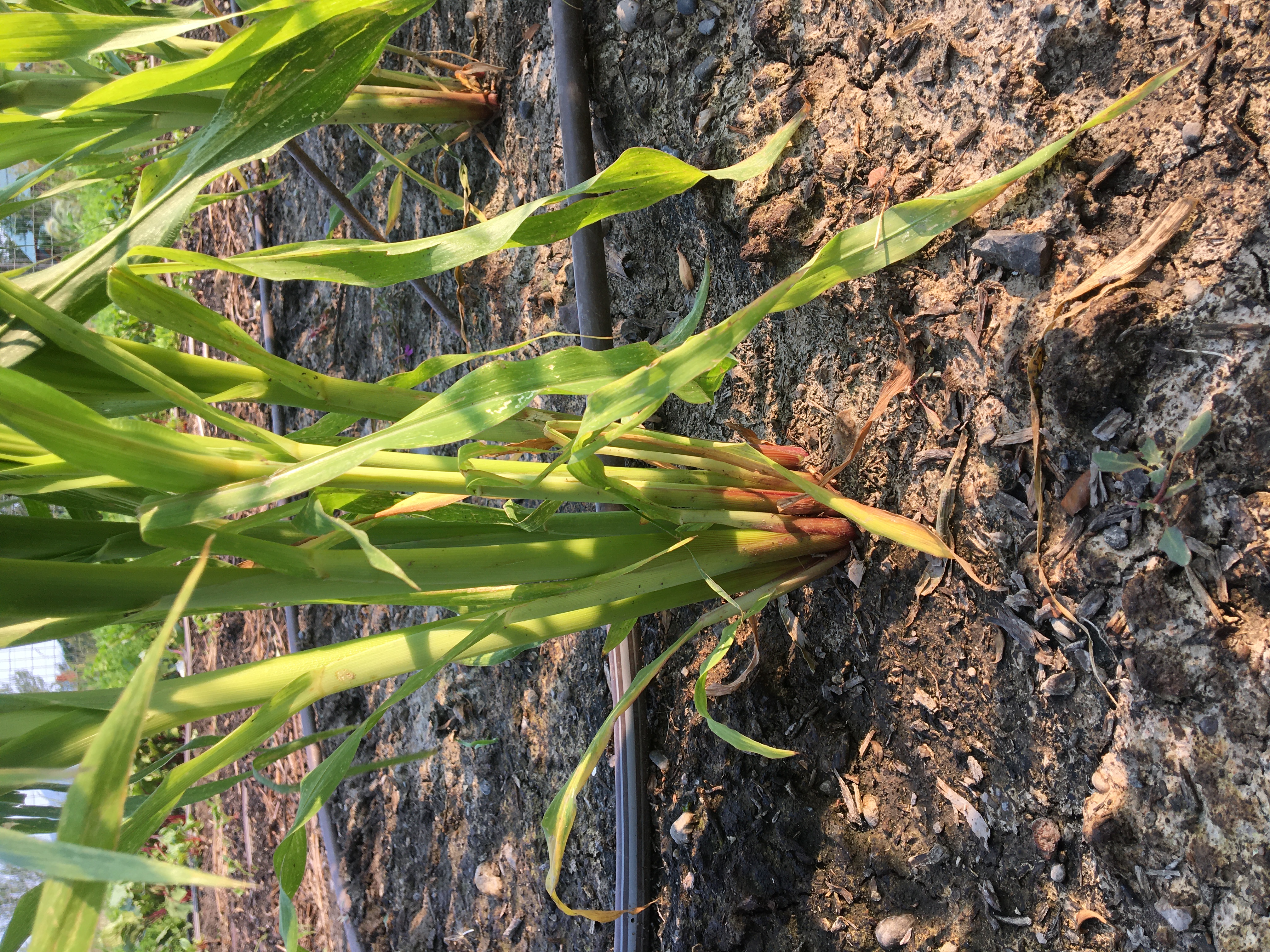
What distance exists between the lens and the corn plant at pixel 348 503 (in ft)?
1.51

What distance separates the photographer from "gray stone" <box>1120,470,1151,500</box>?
61cm

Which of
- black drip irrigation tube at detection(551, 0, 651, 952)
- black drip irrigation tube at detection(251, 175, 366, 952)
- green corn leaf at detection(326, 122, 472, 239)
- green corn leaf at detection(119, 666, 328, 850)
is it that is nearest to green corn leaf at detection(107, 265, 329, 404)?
green corn leaf at detection(119, 666, 328, 850)

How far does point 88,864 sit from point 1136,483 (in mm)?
690

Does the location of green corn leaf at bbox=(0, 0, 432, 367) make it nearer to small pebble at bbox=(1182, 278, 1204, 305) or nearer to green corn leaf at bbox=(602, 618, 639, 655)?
green corn leaf at bbox=(602, 618, 639, 655)

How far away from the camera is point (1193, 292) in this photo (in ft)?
1.92

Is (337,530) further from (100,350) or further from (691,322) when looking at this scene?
(691,322)

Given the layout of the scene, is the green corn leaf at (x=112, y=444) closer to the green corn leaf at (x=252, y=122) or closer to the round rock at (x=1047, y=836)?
the green corn leaf at (x=252, y=122)

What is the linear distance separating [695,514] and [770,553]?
11 centimetres

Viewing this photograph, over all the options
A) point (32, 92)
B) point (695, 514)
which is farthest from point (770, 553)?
point (32, 92)

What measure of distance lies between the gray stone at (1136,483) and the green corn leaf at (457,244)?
38cm

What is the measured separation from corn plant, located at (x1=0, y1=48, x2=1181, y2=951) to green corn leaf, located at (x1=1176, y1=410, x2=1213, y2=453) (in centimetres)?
19

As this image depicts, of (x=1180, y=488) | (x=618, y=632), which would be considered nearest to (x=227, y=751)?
(x=618, y=632)

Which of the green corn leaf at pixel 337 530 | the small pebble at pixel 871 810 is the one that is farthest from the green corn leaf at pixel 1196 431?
the green corn leaf at pixel 337 530

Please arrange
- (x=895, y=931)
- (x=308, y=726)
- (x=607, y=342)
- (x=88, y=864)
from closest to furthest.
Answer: (x=88, y=864)
(x=895, y=931)
(x=607, y=342)
(x=308, y=726)
